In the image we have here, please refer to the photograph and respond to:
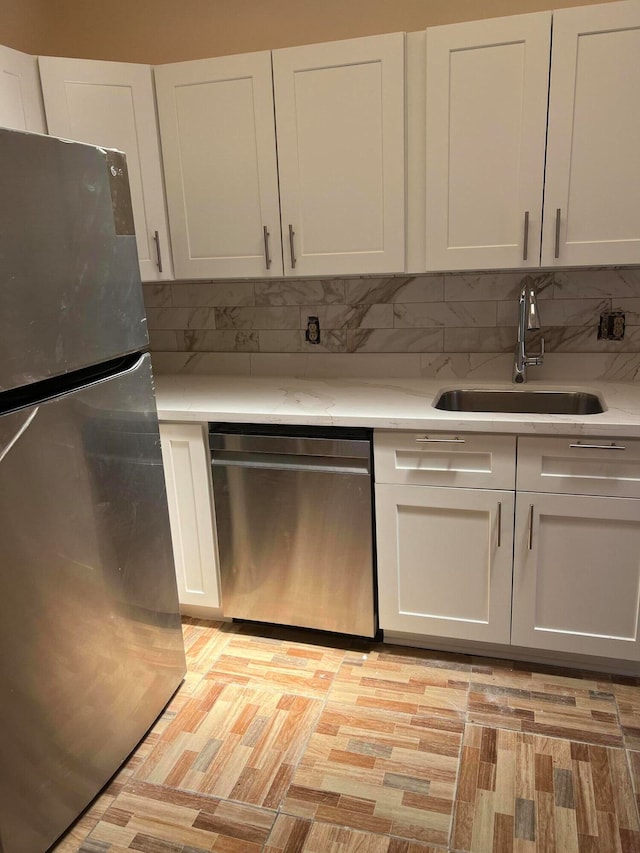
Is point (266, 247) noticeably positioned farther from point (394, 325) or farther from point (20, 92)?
point (20, 92)

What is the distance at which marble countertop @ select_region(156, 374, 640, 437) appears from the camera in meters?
1.88

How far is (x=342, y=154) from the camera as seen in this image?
6.96ft

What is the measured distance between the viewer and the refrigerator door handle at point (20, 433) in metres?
1.31

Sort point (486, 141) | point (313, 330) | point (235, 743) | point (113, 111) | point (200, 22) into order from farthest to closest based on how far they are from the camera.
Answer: point (313, 330), point (200, 22), point (113, 111), point (486, 141), point (235, 743)

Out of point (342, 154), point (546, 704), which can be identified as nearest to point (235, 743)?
point (546, 704)

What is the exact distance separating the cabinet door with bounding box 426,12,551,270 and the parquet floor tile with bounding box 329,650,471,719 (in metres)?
1.37

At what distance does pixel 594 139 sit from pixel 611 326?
69cm

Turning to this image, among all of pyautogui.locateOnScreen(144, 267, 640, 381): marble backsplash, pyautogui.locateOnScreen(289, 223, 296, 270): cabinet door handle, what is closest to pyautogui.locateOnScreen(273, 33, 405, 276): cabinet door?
pyautogui.locateOnScreen(289, 223, 296, 270): cabinet door handle

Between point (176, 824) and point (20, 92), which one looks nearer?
point (176, 824)

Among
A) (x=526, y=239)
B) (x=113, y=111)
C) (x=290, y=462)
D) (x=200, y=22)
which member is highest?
(x=200, y=22)

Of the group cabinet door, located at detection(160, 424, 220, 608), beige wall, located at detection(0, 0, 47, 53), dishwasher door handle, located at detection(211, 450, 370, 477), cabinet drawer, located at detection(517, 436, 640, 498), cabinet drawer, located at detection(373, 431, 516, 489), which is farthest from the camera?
beige wall, located at detection(0, 0, 47, 53)

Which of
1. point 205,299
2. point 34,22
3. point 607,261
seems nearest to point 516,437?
point 607,261

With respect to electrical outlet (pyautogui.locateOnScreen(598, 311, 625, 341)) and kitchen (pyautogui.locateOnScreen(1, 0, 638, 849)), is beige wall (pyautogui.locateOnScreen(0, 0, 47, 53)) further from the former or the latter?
electrical outlet (pyautogui.locateOnScreen(598, 311, 625, 341))

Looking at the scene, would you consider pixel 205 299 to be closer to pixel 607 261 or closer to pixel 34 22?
pixel 34 22
